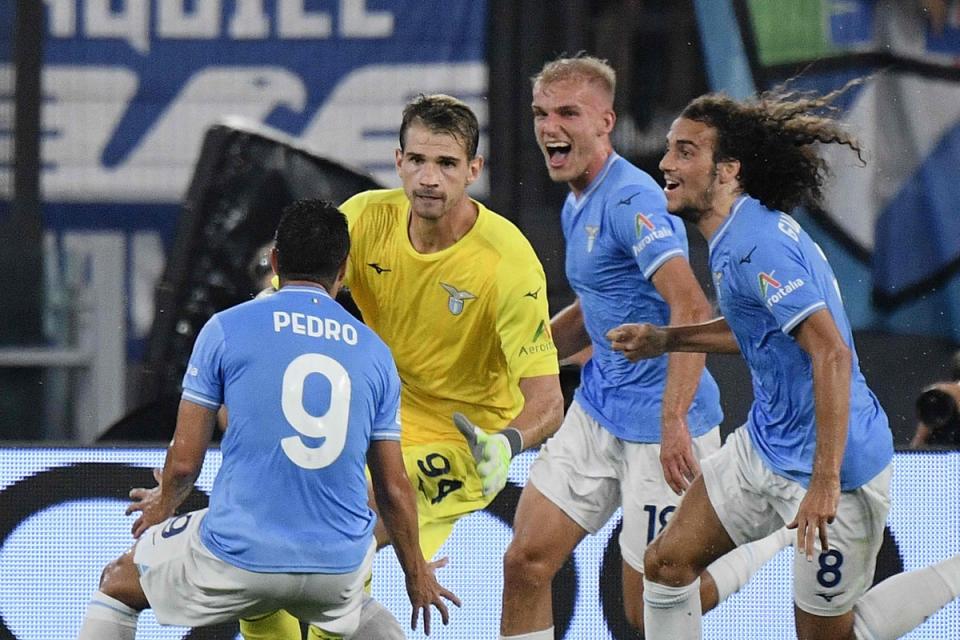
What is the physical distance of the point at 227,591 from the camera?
459 centimetres

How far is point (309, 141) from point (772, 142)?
6.62 feet

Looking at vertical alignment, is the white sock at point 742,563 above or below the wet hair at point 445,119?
below

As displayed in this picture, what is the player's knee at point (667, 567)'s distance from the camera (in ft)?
17.9

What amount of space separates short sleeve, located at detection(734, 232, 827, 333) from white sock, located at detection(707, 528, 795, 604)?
48.3 inches

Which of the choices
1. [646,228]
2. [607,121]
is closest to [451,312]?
[646,228]

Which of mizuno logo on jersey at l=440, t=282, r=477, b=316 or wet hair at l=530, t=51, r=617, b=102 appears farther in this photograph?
wet hair at l=530, t=51, r=617, b=102

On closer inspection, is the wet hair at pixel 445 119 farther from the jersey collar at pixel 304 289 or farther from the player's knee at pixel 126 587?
the player's knee at pixel 126 587

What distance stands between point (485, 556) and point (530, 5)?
2033mm

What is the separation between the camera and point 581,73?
20.5ft

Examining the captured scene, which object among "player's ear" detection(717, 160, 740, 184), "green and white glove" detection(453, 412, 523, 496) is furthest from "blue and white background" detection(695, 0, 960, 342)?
"green and white glove" detection(453, 412, 523, 496)

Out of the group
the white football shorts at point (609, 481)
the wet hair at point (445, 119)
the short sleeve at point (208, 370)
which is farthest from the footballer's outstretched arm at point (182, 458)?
the white football shorts at point (609, 481)

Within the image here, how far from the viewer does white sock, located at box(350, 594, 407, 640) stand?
16.6ft

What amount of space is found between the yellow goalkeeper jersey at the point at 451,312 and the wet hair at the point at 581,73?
2.43ft

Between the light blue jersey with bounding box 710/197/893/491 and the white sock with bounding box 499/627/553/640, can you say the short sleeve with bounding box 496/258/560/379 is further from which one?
the white sock with bounding box 499/627/553/640
